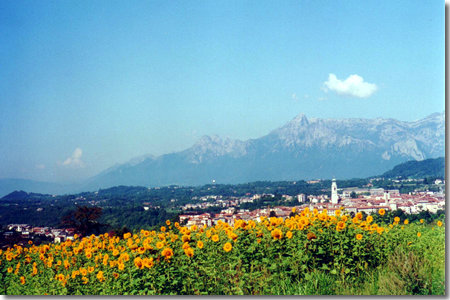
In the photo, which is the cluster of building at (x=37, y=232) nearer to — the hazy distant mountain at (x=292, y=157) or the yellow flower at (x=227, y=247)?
the hazy distant mountain at (x=292, y=157)

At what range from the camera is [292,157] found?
22.4m

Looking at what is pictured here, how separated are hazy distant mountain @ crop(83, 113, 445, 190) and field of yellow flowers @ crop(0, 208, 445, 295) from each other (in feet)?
9.00

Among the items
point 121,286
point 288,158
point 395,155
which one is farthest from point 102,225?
point 288,158

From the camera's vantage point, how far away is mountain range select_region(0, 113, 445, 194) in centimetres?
907

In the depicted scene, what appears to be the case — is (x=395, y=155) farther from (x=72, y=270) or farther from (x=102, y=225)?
(x=72, y=270)

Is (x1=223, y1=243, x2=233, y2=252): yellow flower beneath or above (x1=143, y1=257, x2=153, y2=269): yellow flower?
above

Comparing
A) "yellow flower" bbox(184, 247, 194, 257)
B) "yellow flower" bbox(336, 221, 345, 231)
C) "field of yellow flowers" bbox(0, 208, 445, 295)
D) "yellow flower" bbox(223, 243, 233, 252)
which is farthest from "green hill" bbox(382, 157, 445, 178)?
"yellow flower" bbox(184, 247, 194, 257)

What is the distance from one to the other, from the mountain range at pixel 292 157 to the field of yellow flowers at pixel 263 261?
7.95ft

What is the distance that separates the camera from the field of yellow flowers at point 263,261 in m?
3.39

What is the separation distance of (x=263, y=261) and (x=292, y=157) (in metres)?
19.3

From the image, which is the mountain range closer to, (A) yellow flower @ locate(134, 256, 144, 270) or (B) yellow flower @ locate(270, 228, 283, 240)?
(B) yellow flower @ locate(270, 228, 283, 240)

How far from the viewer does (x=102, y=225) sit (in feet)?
22.1

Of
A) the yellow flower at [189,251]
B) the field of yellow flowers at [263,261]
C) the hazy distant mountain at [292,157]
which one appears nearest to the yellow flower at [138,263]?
the field of yellow flowers at [263,261]

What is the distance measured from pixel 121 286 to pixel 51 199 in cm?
420
